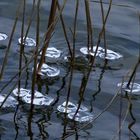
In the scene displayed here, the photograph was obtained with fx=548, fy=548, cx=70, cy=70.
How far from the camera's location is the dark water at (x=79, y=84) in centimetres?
264

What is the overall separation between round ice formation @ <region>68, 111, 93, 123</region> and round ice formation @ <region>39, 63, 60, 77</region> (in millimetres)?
448

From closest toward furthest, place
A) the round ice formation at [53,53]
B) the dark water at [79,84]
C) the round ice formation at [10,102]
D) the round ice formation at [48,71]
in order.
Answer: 1. the dark water at [79,84]
2. the round ice formation at [10,102]
3. the round ice formation at [48,71]
4. the round ice formation at [53,53]

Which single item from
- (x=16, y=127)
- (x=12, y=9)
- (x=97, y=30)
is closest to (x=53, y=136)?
(x=16, y=127)

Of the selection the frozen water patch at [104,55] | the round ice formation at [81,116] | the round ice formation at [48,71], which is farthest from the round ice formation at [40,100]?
the frozen water patch at [104,55]

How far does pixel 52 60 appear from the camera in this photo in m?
3.38

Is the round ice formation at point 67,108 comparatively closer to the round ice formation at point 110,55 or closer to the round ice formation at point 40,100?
the round ice formation at point 40,100

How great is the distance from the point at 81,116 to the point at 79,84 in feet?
1.19

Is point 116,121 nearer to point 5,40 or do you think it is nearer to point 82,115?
point 82,115

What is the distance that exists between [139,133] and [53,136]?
1.40ft

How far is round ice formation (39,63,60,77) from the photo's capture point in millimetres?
3164

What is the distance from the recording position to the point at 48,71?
3195mm

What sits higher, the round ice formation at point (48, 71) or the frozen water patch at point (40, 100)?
the round ice formation at point (48, 71)

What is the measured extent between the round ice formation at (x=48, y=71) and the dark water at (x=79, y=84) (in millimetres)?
41

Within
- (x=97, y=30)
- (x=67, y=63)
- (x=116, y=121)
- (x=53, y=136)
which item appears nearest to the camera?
(x=53, y=136)
